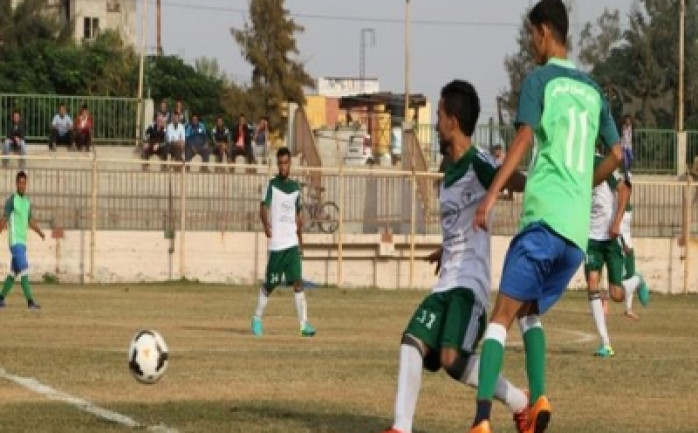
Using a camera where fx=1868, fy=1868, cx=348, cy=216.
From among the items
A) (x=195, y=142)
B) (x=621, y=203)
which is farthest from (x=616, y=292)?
(x=195, y=142)

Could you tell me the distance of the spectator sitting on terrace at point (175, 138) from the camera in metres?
47.0

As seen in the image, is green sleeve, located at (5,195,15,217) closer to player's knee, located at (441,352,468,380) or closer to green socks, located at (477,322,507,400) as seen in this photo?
player's knee, located at (441,352,468,380)

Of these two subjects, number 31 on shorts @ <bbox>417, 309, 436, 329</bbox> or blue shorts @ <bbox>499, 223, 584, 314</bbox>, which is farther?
number 31 on shorts @ <bbox>417, 309, 436, 329</bbox>

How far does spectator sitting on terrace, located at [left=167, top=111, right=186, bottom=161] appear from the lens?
46969 mm

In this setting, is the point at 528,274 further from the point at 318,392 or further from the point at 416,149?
the point at 416,149

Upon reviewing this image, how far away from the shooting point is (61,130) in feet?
160

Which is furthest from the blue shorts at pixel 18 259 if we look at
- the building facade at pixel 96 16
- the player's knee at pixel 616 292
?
the building facade at pixel 96 16

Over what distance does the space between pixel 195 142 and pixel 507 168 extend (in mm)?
38302

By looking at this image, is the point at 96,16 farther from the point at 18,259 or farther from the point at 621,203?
the point at 621,203

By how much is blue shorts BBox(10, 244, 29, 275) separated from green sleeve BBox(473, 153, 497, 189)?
1862 cm

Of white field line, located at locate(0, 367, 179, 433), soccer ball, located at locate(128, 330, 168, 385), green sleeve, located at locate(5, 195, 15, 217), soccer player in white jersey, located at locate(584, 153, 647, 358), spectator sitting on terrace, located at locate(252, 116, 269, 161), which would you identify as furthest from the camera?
spectator sitting on terrace, located at locate(252, 116, 269, 161)

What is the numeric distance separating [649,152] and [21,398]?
44.0 meters

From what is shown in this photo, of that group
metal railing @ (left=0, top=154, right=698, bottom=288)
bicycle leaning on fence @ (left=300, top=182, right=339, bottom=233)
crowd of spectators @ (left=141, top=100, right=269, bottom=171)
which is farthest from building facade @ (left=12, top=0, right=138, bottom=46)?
bicycle leaning on fence @ (left=300, top=182, right=339, bottom=233)

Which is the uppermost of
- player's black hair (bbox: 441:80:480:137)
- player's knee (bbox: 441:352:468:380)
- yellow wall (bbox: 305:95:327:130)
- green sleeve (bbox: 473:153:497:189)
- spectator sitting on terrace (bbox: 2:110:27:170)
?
yellow wall (bbox: 305:95:327:130)
